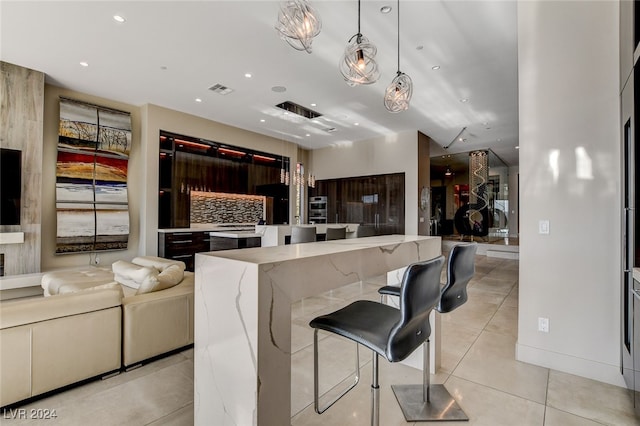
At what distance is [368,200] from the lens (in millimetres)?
8742

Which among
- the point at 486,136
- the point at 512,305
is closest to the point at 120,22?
the point at 512,305

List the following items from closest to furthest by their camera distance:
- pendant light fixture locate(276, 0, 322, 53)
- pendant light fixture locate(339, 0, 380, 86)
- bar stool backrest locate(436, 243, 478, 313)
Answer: bar stool backrest locate(436, 243, 478, 313) → pendant light fixture locate(276, 0, 322, 53) → pendant light fixture locate(339, 0, 380, 86)

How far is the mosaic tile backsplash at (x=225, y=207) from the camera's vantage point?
23.8ft

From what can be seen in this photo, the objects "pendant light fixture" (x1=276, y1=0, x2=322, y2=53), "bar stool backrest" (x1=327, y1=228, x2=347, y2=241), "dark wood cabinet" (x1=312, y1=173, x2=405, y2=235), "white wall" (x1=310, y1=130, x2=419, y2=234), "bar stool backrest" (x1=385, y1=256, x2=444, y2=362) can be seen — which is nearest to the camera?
"bar stool backrest" (x1=385, y1=256, x2=444, y2=362)

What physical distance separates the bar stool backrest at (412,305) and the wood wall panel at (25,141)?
5907 mm

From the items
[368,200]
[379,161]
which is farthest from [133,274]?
[379,161]

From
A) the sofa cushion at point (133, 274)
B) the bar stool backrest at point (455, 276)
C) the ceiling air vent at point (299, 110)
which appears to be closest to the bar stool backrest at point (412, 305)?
the bar stool backrest at point (455, 276)

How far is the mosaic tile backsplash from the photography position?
286 inches

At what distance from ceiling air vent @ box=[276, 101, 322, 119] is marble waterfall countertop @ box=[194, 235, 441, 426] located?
5.17m

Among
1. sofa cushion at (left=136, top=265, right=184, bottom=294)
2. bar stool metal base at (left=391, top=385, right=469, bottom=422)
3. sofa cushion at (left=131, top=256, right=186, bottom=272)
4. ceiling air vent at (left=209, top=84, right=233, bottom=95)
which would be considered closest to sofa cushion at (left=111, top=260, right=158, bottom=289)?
sofa cushion at (left=136, top=265, right=184, bottom=294)

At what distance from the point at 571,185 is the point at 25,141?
23.1 ft

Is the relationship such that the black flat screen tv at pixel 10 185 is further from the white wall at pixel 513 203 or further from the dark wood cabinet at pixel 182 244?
the white wall at pixel 513 203

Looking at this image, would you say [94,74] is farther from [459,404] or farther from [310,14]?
[459,404]

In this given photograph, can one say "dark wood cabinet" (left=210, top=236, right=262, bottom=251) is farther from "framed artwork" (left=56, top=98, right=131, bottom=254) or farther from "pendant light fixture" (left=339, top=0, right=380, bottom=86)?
"pendant light fixture" (left=339, top=0, right=380, bottom=86)
